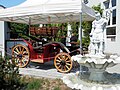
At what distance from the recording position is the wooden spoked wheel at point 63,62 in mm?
7306

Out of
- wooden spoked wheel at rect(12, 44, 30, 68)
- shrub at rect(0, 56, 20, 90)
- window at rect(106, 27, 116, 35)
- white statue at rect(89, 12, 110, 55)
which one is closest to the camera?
shrub at rect(0, 56, 20, 90)

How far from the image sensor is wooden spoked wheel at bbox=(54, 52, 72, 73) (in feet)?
24.0

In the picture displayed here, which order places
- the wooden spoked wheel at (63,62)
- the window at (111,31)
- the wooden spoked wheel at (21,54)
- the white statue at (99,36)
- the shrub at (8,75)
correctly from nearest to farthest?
the shrub at (8,75) < the white statue at (99,36) < the wooden spoked wheel at (63,62) < the wooden spoked wheel at (21,54) < the window at (111,31)

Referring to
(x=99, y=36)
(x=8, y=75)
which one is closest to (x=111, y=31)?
(x=99, y=36)

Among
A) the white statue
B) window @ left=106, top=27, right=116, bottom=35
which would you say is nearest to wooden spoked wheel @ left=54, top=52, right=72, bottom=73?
the white statue

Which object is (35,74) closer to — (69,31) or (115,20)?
(115,20)

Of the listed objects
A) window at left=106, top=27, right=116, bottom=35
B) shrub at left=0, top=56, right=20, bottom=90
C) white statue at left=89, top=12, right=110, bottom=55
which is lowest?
shrub at left=0, top=56, right=20, bottom=90

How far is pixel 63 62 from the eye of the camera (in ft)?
24.0

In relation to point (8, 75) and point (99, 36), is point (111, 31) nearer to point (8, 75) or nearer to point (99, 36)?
point (99, 36)

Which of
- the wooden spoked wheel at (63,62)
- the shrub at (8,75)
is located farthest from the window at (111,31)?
the shrub at (8,75)

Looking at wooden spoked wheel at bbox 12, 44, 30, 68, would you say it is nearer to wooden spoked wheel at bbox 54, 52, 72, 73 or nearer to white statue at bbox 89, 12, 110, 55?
wooden spoked wheel at bbox 54, 52, 72, 73

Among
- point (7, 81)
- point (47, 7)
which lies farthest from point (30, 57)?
point (7, 81)

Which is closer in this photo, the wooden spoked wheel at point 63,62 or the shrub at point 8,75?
the shrub at point 8,75

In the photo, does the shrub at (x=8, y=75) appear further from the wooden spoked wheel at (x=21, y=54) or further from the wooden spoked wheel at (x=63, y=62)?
the wooden spoked wheel at (x=21, y=54)
